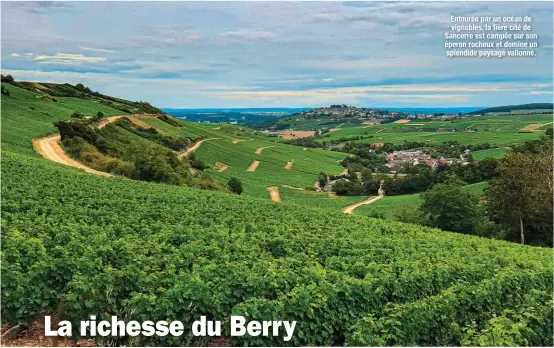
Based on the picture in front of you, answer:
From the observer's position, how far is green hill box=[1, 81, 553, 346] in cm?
1061

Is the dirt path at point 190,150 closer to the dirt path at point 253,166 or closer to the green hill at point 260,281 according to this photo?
the dirt path at point 253,166

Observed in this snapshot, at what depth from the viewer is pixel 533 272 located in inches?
634

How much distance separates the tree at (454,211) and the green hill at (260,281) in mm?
27164

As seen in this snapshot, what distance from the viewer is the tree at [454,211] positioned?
47000 millimetres

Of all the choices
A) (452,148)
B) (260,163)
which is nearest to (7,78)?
(260,163)

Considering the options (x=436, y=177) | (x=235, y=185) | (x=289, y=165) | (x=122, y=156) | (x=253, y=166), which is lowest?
(x=436, y=177)

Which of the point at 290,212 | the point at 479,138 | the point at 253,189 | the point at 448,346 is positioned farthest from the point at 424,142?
the point at 448,346

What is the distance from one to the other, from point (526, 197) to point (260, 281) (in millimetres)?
34985

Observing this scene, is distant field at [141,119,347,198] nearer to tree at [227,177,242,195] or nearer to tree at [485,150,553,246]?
tree at [227,177,242,195]

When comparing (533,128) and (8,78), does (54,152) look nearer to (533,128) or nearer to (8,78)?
(8,78)

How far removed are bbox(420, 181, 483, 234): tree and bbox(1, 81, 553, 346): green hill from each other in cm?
2716

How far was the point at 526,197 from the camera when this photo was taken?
39031 millimetres

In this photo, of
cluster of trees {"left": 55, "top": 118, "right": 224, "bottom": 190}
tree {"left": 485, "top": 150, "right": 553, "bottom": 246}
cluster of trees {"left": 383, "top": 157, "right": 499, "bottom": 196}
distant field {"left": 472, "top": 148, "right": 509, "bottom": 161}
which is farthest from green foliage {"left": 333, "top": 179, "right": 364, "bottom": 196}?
distant field {"left": 472, "top": 148, "right": 509, "bottom": 161}

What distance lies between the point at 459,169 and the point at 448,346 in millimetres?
93505
